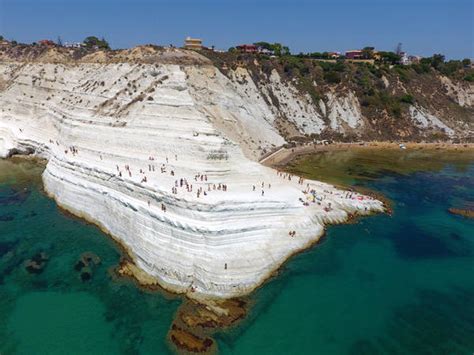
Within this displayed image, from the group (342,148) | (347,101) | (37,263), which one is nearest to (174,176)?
(37,263)

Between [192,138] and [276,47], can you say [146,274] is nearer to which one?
[192,138]

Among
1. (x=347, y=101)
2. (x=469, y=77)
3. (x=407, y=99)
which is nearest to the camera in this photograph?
(x=347, y=101)

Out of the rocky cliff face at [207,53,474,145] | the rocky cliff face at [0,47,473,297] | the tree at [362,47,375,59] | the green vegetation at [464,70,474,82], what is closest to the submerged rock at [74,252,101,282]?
the rocky cliff face at [0,47,473,297]

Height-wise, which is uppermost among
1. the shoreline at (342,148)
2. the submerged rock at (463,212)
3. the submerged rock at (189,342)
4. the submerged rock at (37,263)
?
the shoreline at (342,148)

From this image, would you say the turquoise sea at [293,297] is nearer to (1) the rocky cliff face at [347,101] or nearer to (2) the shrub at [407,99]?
(1) the rocky cliff face at [347,101]

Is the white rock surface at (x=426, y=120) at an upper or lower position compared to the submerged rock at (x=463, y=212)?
upper

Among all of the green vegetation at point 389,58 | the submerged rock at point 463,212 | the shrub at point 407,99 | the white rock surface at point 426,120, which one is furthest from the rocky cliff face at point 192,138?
the green vegetation at point 389,58

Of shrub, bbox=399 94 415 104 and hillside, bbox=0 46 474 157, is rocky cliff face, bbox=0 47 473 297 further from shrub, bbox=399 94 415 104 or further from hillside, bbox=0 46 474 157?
shrub, bbox=399 94 415 104
